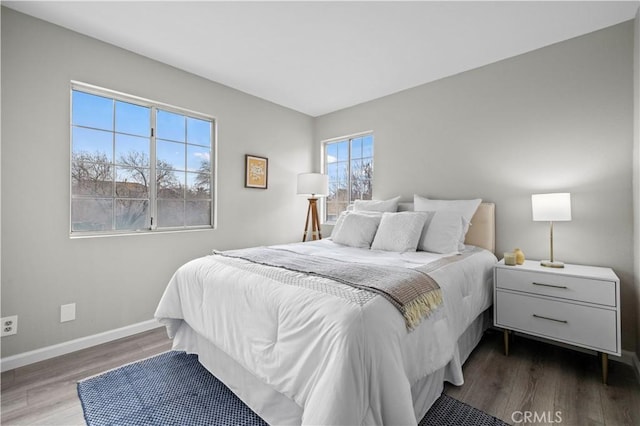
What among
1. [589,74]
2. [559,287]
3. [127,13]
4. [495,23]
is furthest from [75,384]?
[589,74]

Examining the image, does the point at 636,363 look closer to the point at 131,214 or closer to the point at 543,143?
the point at 543,143

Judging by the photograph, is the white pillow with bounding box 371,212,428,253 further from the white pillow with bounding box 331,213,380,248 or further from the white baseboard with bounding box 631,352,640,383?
the white baseboard with bounding box 631,352,640,383

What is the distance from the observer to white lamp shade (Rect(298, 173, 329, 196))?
387 centimetres

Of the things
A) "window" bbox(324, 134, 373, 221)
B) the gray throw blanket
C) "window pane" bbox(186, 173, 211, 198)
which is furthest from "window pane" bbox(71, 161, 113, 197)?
"window" bbox(324, 134, 373, 221)

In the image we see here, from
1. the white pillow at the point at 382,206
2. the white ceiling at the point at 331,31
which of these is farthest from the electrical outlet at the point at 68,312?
the white pillow at the point at 382,206

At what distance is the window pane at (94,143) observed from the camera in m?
2.43

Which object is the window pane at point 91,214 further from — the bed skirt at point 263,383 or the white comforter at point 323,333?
the bed skirt at point 263,383

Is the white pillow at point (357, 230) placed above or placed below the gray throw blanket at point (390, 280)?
above

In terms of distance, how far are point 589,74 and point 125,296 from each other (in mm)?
4365

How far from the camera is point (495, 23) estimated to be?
2213mm

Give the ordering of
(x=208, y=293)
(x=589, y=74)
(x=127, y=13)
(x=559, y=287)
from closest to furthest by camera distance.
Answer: (x=208, y=293) < (x=559, y=287) < (x=127, y=13) < (x=589, y=74)

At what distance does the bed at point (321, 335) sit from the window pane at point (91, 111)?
63.5 inches

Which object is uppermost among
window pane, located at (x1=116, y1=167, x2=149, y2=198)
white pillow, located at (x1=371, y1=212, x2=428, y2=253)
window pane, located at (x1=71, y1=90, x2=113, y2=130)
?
window pane, located at (x1=71, y1=90, x2=113, y2=130)

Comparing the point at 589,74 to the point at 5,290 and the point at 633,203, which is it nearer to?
the point at 633,203
